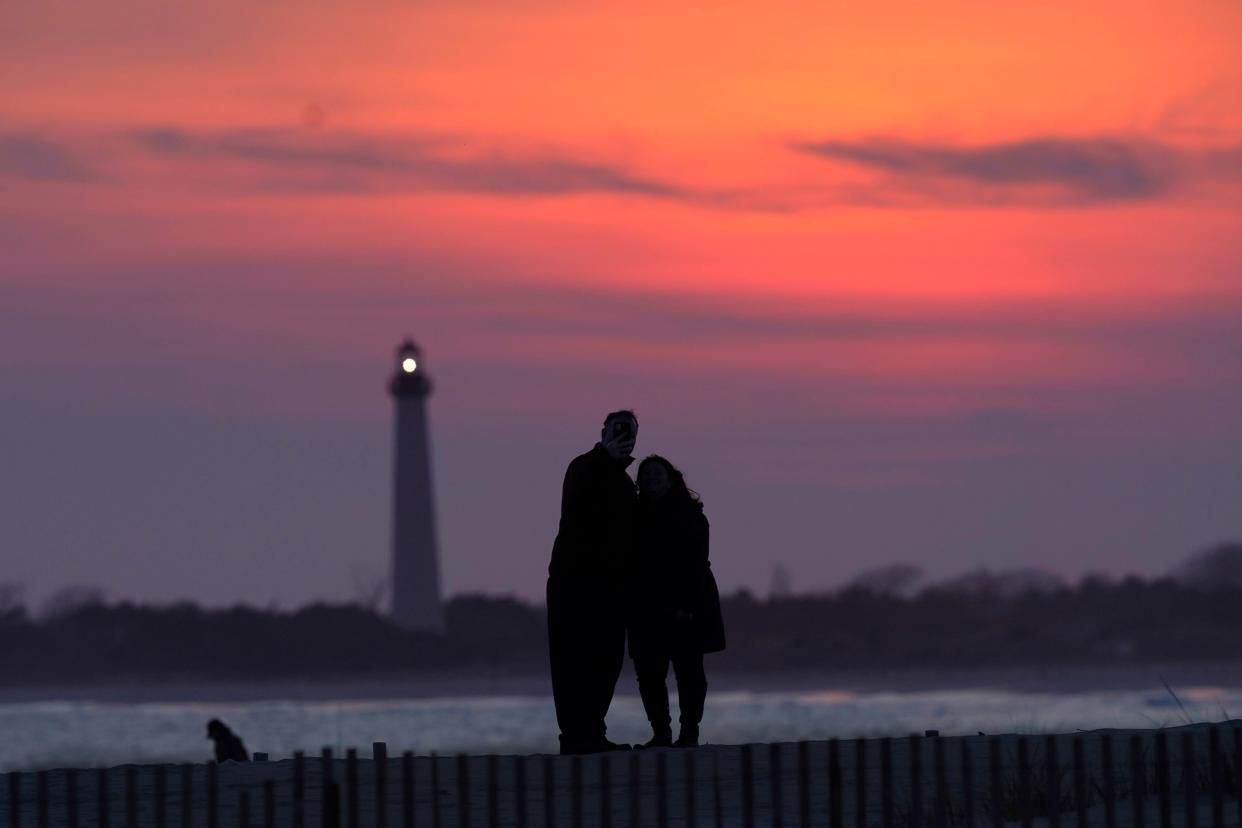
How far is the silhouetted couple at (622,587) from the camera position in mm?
16203

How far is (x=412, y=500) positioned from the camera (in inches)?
2778

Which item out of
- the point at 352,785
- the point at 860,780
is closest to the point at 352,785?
the point at 352,785

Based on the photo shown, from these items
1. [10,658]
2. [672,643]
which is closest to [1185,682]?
[10,658]

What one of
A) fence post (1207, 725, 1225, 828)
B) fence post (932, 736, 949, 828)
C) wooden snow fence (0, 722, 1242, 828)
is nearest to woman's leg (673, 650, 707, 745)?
wooden snow fence (0, 722, 1242, 828)

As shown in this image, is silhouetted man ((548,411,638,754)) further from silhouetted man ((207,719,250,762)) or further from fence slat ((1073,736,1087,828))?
silhouetted man ((207,719,250,762))

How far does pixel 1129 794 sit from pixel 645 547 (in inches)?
141

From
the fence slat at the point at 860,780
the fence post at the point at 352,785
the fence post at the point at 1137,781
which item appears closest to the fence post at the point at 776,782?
the fence slat at the point at 860,780

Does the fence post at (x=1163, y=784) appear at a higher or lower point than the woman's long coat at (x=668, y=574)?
lower

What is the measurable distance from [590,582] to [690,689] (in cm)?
109

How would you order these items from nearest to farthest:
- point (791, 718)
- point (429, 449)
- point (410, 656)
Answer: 1. point (791, 718)
2. point (429, 449)
3. point (410, 656)

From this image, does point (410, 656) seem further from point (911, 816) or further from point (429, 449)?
point (911, 816)

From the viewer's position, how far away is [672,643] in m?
16.7

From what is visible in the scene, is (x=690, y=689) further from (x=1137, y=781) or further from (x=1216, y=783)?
(x=1216, y=783)

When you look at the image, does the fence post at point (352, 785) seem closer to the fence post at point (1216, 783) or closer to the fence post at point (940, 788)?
the fence post at point (940, 788)
